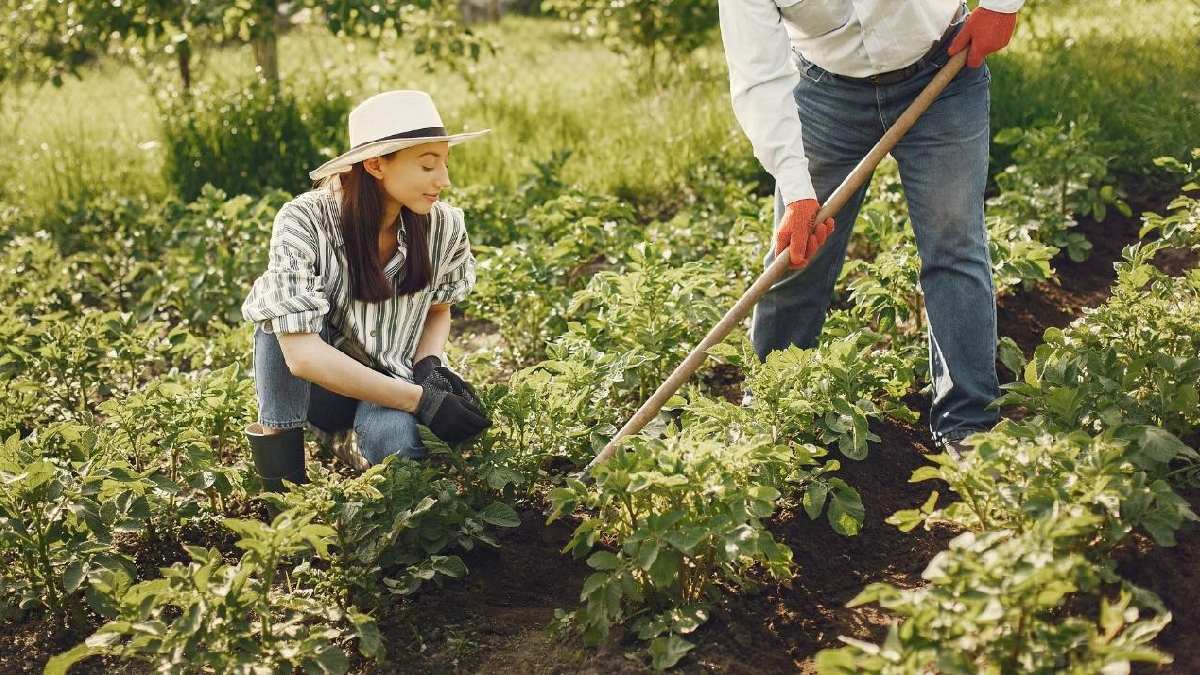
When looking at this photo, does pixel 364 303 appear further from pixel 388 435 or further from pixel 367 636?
pixel 367 636

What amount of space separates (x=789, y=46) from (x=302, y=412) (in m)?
1.61

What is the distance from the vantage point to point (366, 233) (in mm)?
3328

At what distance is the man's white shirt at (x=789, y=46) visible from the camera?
311 centimetres

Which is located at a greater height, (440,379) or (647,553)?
(440,379)

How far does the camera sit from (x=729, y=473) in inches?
A: 104

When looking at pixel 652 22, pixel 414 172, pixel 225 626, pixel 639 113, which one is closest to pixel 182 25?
pixel 639 113

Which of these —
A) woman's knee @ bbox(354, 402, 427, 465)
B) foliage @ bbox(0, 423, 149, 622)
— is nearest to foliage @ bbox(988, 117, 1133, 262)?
woman's knee @ bbox(354, 402, 427, 465)

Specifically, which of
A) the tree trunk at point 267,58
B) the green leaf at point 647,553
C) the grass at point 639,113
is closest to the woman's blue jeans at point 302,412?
the green leaf at point 647,553

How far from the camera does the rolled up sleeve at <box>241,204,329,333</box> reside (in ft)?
10.5

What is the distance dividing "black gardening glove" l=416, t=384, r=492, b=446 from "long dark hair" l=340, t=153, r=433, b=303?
12.5 inches

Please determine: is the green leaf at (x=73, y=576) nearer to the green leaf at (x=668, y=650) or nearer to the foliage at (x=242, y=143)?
the green leaf at (x=668, y=650)

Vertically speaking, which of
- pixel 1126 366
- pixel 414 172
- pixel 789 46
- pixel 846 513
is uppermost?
pixel 789 46

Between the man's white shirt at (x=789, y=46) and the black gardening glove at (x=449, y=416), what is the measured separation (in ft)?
3.18

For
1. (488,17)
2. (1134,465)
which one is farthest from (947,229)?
(488,17)
